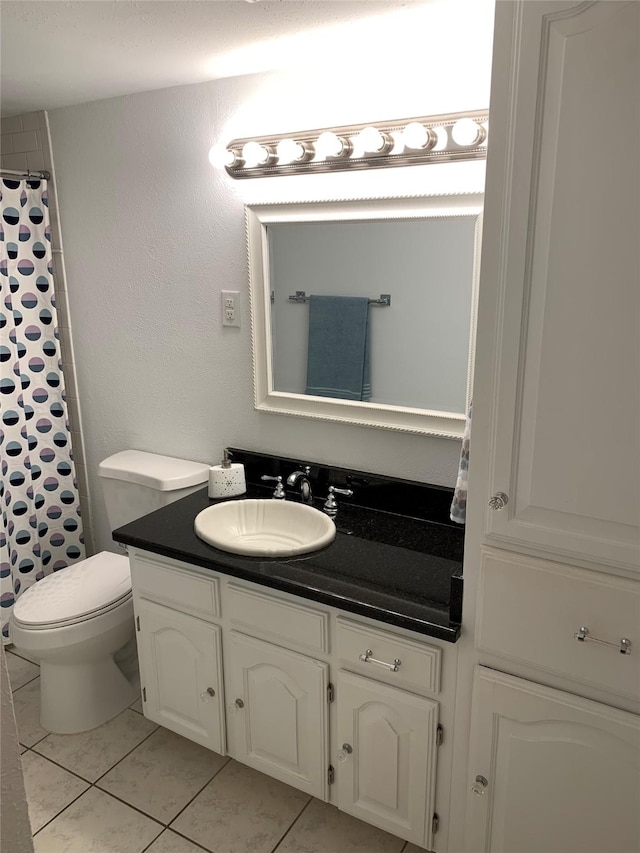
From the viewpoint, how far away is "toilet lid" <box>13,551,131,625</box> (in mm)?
2209

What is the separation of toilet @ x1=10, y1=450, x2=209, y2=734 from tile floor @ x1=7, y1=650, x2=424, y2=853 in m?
0.11

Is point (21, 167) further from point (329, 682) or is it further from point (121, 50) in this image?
point (329, 682)

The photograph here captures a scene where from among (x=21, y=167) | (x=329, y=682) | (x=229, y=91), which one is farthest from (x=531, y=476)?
(x=21, y=167)

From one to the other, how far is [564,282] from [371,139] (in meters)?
0.89

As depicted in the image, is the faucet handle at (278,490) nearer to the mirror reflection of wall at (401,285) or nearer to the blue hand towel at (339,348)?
the blue hand towel at (339,348)

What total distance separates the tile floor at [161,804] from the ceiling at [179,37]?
7.20ft

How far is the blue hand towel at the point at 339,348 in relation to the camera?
208cm

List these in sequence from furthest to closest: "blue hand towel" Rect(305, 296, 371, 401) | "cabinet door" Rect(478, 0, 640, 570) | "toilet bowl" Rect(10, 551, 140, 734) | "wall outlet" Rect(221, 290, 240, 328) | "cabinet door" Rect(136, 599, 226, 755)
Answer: "wall outlet" Rect(221, 290, 240, 328) → "toilet bowl" Rect(10, 551, 140, 734) → "blue hand towel" Rect(305, 296, 371, 401) → "cabinet door" Rect(136, 599, 226, 755) → "cabinet door" Rect(478, 0, 640, 570)

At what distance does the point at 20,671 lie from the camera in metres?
2.67

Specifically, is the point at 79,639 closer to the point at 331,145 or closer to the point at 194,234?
the point at 194,234

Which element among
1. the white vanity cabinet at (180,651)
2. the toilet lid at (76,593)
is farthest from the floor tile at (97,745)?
the toilet lid at (76,593)

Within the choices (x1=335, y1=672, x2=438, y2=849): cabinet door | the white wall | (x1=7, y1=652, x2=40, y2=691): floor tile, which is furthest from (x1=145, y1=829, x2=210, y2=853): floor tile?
the white wall

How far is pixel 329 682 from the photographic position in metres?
1.75

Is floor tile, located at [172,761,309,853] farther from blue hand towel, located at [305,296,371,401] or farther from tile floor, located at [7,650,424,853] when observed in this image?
blue hand towel, located at [305,296,371,401]
